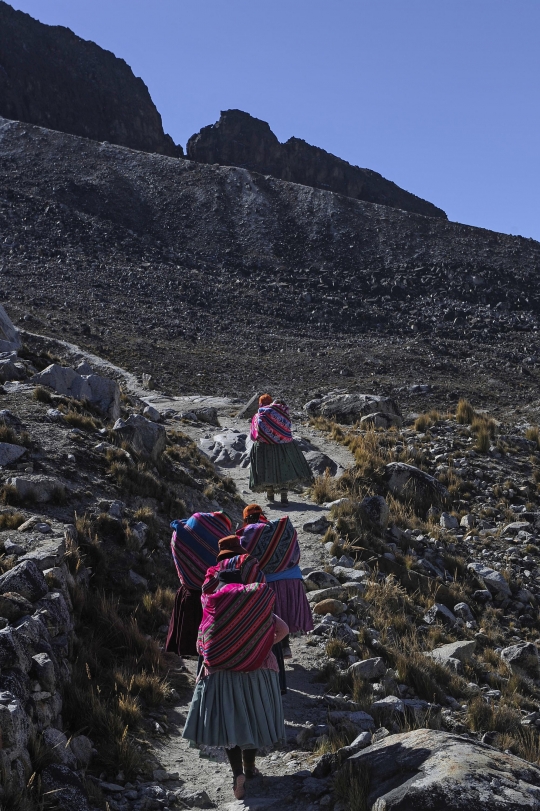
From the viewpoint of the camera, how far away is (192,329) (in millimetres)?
42812

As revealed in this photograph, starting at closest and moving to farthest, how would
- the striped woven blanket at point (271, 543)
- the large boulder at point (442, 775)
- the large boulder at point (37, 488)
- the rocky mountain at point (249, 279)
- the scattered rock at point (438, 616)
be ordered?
1. the large boulder at point (442, 775)
2. the striped woven blanket at point (271, 543)
3. the large boulder at point (37, 488)
4. the scattered rock at point (438, 616)
5. the rocky mountain at point (249, 279)

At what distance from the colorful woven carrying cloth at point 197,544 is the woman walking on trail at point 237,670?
1.07 metres

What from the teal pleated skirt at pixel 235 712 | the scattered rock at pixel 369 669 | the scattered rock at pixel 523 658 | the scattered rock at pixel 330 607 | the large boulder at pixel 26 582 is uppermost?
the large boulder at pixel 26 582

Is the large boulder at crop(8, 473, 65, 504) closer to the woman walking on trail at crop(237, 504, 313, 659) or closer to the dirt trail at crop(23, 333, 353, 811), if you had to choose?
the dirt trail at crop(23, 333, 353, 811)

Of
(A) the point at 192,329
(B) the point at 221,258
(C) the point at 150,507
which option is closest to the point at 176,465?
(C) the point at 150,507

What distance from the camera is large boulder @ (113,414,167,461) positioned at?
10648 millimetres

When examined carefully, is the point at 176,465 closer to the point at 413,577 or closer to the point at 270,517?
the point at 270,517

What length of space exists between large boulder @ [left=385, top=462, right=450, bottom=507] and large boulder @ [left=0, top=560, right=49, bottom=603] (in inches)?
319

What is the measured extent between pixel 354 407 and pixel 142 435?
9220 millimetres

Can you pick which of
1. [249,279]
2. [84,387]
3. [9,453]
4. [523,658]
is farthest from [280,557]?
[249,279]

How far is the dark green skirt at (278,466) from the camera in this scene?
10.8 m

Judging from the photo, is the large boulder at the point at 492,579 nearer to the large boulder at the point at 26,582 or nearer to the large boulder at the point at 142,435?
the large boulder at the point at 142,435

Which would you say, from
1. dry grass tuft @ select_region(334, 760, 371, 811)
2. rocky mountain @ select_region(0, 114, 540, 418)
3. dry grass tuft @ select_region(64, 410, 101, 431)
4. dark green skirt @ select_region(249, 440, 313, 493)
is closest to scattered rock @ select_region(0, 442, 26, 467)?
dry grass tuft @ select_region(64, 410, 101, 431)

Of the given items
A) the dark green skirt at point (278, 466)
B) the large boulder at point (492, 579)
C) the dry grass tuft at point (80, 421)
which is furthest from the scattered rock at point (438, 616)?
the dry grass tuft at point (80, 421)
